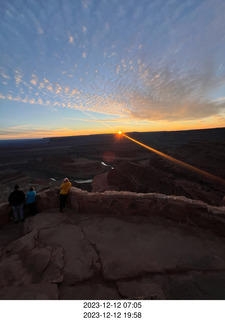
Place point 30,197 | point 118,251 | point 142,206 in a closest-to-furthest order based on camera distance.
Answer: point 118,251
point 142,206
point 30,197

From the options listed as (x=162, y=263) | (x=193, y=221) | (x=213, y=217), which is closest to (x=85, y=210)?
(x=162, y=263)

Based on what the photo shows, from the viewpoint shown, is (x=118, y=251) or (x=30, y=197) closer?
(x=118, y=251)

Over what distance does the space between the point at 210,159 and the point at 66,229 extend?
29.4 metres

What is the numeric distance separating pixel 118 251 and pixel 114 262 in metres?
0.26

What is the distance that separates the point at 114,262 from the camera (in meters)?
2.72

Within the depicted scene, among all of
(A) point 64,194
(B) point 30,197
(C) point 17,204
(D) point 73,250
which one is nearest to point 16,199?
(C) point 17,204

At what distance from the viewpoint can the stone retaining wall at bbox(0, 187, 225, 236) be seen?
351cm

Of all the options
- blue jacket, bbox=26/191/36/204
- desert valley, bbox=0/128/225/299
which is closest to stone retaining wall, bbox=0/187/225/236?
desert valley, bbox=0/128/225/299

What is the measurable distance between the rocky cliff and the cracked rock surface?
1 cm

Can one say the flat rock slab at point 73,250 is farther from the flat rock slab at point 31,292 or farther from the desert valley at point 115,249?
the flat rock slab at point 31,292

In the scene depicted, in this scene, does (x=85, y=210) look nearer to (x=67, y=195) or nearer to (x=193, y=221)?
(x=67, y=195)

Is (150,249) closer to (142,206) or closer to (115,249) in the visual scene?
(115,249)

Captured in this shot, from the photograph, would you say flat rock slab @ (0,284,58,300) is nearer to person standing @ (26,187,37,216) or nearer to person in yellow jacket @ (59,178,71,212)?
person in yellow jacket @ (59,178,71,212)

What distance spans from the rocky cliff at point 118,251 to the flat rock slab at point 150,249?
0.01 m
